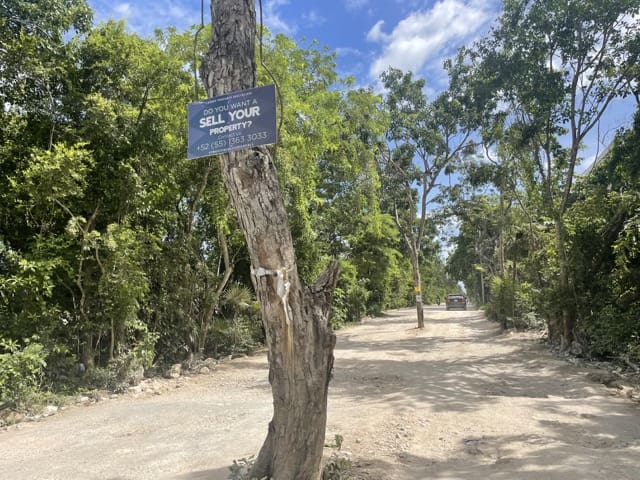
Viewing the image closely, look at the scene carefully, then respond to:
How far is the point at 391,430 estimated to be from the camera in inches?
197

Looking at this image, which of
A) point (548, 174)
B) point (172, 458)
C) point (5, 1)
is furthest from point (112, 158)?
point (548, 174)

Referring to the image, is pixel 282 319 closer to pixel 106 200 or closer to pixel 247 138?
pixel 247 138

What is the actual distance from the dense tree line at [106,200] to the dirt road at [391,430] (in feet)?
4.08

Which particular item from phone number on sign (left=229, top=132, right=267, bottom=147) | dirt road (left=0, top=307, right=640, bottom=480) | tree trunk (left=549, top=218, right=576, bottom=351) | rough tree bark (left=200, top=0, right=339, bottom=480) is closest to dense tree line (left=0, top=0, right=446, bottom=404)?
dirt road (left=0, top=307, right=640, bottom=480)

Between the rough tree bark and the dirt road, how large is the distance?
963mm

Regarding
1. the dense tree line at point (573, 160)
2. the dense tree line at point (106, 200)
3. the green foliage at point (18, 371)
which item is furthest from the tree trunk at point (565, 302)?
the green foliage at point (18, 371)

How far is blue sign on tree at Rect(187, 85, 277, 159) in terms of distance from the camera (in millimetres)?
2951

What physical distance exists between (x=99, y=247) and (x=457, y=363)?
25.3 ft

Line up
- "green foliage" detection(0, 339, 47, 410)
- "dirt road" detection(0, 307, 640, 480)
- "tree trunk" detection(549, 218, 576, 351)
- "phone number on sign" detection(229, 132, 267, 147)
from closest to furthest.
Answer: "phone number on sign" detection(229, 132, 267, 147), "dirt road" detection(0, 307, 640, 480), "green foliage" detection(0, 339, 47, 410), "tree trunk" detection(549, 218, 576, 351)

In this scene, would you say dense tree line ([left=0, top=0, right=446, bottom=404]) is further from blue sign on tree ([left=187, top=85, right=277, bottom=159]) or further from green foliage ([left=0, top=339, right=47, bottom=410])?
blue sign on tree ([left=187, top=85, right=277, bottom=159])

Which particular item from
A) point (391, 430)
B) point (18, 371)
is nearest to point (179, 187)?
point (18, 371)

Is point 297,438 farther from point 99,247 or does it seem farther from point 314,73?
point 314,73

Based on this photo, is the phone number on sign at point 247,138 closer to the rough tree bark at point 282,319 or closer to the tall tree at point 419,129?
the rough tree bark at point 282,319

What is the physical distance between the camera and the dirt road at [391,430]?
3971 mm
